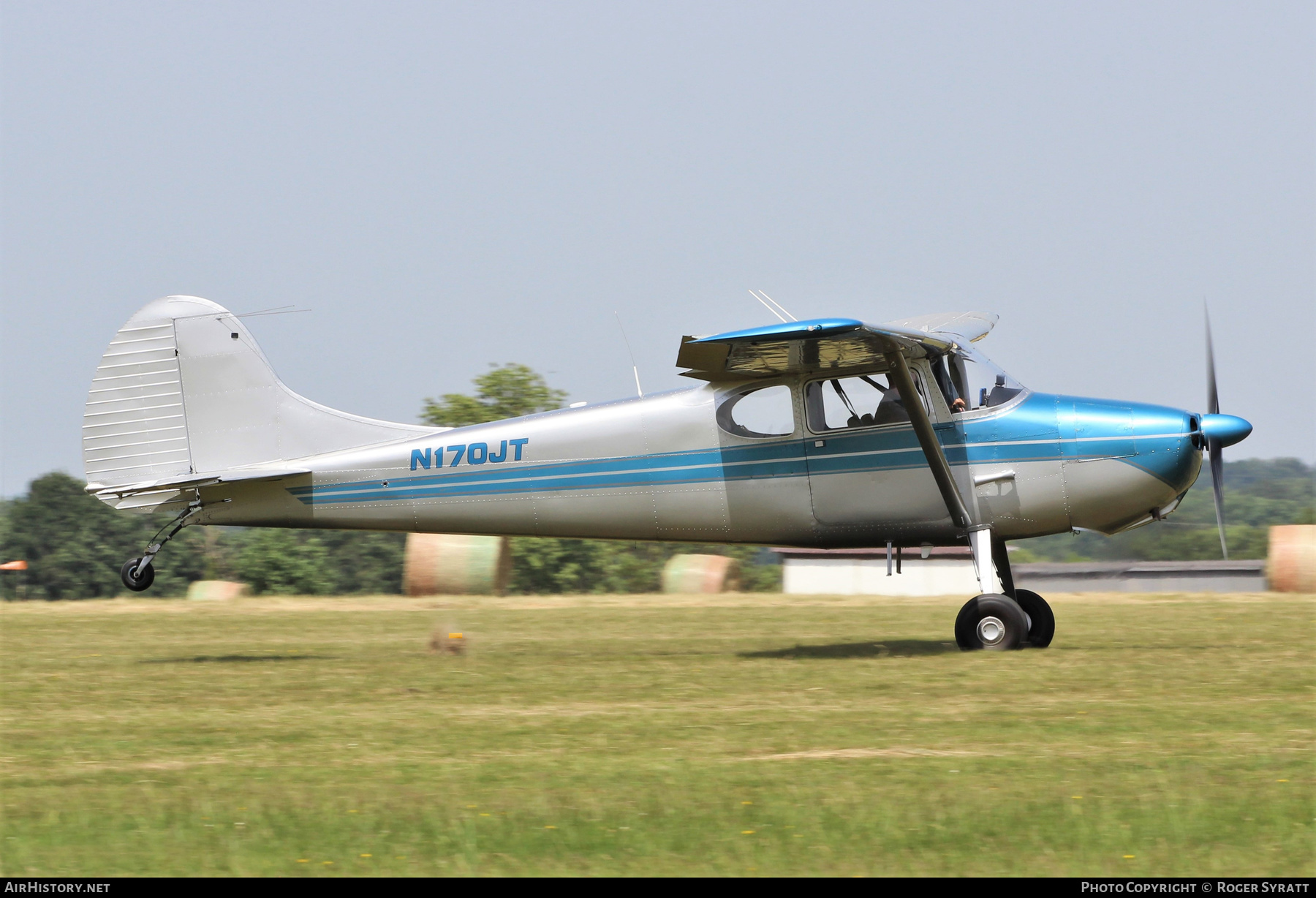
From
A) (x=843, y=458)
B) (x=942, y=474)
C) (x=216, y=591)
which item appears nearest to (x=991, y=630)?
(x=942, y=474)

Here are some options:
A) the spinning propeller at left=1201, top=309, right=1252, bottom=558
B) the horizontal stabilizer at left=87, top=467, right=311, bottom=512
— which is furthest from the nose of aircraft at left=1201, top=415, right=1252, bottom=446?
the horizontal stabilizer at left=87, top=467, right=311, bottom=512

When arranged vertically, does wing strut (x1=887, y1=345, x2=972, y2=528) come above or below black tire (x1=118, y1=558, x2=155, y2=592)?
above

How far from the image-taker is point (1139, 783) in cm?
578

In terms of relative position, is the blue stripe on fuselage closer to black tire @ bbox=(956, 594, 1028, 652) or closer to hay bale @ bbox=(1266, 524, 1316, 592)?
black tire @ bbox=(956, 594, 1028, 652)

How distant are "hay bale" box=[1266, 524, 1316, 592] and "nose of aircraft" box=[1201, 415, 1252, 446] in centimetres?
883

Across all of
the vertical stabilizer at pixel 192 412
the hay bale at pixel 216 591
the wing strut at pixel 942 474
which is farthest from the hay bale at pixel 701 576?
the wing strut at pixel 942 474

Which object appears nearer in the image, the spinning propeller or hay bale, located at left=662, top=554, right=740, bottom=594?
the spinning propeller

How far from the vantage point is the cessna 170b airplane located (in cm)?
1086

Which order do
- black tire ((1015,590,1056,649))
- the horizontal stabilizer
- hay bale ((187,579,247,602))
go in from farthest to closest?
hay bale ((187,579,247,602)) < the horizontal stabilizer < black tire ((1015,590,1056,649))

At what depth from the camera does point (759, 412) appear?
11.4 meters

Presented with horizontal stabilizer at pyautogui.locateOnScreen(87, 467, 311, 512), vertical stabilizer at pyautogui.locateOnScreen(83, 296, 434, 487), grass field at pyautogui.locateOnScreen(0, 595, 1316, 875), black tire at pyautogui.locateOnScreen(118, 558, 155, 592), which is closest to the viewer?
grass field at pyautogui.locateOnScreen(0, 595, 1316, 875)

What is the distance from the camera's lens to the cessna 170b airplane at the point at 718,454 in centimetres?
1086

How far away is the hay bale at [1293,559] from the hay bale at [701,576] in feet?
28.5
